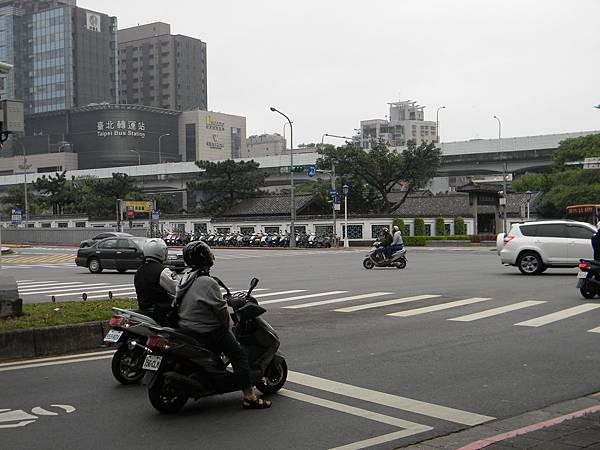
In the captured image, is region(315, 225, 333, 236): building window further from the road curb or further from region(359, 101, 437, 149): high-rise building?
region(359, 101, 437, 149): high-rise building

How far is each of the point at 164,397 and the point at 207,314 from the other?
87 cm

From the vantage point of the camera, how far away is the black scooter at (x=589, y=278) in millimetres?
15703

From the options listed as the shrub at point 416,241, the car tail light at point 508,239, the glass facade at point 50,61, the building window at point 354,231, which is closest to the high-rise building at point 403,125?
the glass facade at point 50,61

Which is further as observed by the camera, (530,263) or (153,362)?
(530,263)

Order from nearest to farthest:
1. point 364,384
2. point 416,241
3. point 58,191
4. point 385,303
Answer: point 364,384 → point 385,303 → point 416,241 → point 58,191

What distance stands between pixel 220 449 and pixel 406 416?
1.89m

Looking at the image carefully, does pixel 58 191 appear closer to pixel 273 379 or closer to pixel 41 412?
pixel 41 412

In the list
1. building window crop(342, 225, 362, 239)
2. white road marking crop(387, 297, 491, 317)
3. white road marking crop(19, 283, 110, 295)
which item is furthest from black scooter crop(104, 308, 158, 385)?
building window crop(342, 225, 362, 239)

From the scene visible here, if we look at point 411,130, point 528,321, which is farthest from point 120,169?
point 528,321

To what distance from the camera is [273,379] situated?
24.9ft

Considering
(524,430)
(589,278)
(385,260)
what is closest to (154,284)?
(524,430)

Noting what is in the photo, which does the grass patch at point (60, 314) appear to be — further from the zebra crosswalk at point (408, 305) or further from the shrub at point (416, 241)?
Result: the shrub at point (416, 241)

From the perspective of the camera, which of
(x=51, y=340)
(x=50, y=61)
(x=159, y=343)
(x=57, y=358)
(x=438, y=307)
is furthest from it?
(x=50, y=61)

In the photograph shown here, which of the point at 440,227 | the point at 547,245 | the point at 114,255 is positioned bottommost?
the point at 114,255
